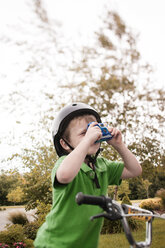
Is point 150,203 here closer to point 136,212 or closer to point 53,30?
point 53,30

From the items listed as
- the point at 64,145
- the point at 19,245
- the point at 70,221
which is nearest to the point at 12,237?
the point at 19,245

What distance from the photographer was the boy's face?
2.90 m

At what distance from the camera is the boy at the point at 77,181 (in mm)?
2336

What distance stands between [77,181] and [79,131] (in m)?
0.55

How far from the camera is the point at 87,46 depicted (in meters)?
12.0

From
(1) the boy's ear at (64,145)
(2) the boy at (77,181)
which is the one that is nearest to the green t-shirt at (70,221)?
(2) the boy at (77,181)

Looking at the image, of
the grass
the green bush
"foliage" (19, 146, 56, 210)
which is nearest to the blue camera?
the green bush

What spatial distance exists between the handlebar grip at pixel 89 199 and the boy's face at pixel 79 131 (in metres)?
1.13

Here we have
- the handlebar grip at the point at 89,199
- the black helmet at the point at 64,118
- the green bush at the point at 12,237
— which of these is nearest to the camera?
the handlebar grip at the point at 89,199

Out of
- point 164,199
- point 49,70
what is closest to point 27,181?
point 49,70

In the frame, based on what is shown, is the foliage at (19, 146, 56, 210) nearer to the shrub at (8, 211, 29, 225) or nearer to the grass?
the shrub at (8, 211, 29, 225)

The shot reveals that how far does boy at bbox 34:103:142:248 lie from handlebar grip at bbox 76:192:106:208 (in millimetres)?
555

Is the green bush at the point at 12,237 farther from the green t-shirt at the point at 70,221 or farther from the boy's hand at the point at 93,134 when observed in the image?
the boy's hand at the point at 93,134

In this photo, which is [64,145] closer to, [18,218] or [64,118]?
[64,118]
